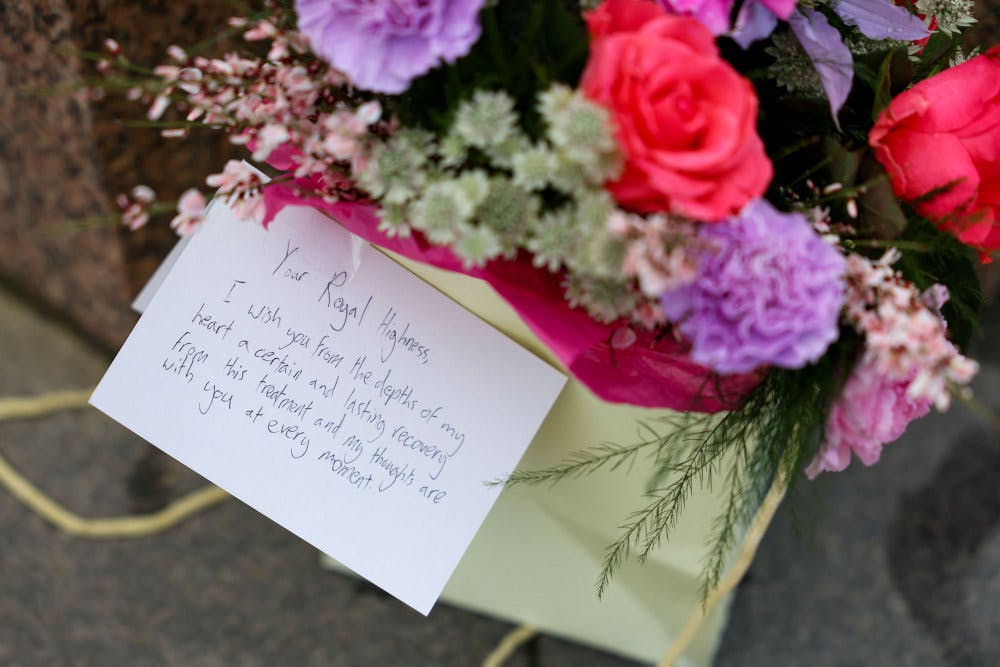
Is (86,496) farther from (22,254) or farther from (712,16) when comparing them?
(712,16)

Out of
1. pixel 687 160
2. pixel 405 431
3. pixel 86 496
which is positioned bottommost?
pixel 86 496

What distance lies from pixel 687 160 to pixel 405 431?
1.11ft

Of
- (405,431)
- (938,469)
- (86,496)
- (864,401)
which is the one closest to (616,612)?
(405,431)

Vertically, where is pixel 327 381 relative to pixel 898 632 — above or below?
above

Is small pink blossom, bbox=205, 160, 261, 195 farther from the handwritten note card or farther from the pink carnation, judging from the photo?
the pink carnation

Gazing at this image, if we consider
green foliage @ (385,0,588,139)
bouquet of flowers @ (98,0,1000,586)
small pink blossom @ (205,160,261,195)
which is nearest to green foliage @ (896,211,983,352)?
bouquet of flowers @ (98,0,1000,586)

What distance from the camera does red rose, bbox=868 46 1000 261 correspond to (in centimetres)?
54

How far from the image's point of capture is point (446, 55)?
0.45 metres

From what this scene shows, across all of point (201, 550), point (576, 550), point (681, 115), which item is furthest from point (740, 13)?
point (201, 550)

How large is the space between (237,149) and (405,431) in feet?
2.09

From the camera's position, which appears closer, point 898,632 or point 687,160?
point 687,160

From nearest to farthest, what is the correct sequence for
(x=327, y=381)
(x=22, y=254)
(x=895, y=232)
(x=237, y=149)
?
(x=895, y=232)
(x=327, y=381)
(x=237, y=149)
(x=22, y=254)

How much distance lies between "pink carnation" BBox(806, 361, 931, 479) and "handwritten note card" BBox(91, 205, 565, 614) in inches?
8.4

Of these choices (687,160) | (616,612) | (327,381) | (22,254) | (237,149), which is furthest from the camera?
(22,254)
